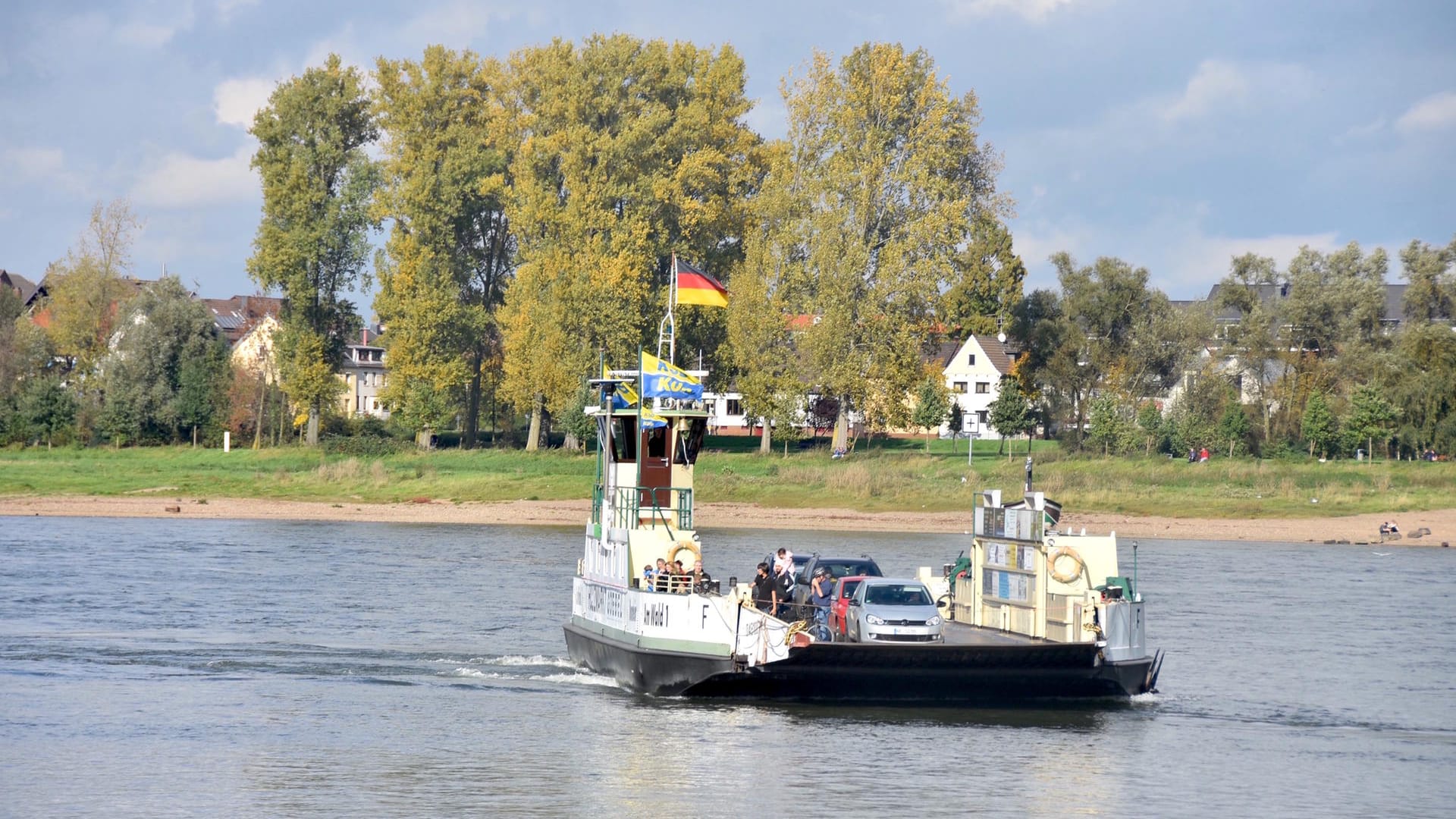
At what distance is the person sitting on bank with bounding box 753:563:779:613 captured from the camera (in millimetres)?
28578

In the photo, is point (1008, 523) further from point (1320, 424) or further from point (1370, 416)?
point (1320, 424)

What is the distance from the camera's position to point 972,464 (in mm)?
80000

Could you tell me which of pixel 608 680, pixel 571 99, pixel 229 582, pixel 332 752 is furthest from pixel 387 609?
pixel 571 99

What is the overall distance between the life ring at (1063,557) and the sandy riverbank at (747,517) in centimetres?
3741

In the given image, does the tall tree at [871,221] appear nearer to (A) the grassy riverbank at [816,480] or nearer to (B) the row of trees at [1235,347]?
(A) the grassy riverbank at [816,480]

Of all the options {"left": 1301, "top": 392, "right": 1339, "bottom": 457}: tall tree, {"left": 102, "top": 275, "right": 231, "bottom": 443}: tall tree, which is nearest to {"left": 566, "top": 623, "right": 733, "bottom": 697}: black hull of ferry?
{"left": 1301, "top": 392, "right": 1339, "bottom": 457}: tall tree

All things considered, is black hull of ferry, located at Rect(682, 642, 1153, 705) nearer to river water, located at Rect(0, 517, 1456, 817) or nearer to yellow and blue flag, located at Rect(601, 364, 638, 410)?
river water, located at Rect(0, 517, 1456, 817)

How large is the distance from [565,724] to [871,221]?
57.7 metres

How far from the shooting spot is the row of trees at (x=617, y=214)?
81812 millimetres

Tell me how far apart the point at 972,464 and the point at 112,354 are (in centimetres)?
4971

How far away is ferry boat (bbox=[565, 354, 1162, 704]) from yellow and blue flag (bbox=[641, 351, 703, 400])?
37 mm

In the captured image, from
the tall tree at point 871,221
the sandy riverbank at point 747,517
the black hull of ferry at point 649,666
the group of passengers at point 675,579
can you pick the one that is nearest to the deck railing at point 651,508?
the group of passengers at point 675,579

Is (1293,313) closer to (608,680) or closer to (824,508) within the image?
(824,508)

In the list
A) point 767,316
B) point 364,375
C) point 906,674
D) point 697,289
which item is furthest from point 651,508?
point 364,375
